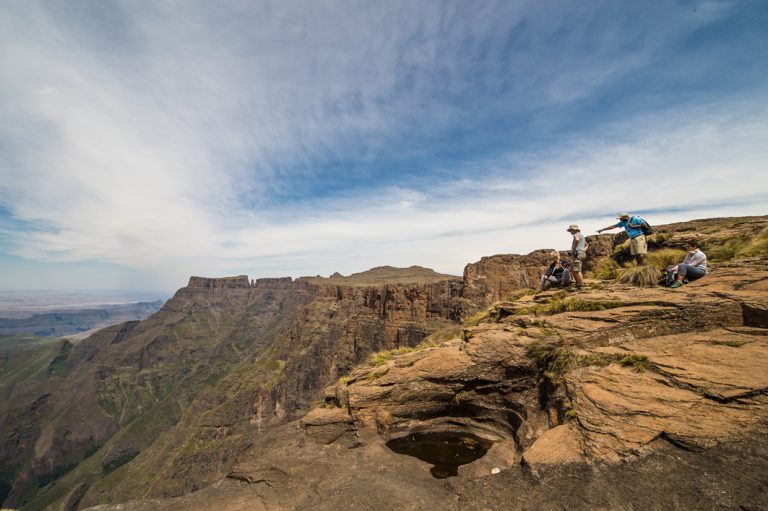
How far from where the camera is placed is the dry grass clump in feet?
42.0

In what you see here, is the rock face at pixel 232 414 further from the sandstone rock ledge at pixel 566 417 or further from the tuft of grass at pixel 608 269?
the sandstone rock ledge at pixel 566 417

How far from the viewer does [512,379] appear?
1098 cm

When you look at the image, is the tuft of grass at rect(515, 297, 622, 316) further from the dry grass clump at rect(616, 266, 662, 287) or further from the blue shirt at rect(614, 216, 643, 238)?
the blue shirt at rect(614, 216, 643, 238)

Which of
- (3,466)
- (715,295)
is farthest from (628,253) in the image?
(3,466)

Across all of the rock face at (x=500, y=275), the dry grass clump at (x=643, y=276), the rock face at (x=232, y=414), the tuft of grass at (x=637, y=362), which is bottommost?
the rock face at (x=232, y=414)

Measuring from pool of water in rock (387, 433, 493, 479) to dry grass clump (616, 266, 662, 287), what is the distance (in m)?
9.13

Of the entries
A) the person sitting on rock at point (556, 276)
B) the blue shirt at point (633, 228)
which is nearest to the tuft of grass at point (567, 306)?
the person sitting on rock at point (556, 276)

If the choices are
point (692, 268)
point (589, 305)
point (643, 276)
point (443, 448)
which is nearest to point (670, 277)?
point (692, 268)

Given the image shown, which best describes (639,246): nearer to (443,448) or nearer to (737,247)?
(737,247)

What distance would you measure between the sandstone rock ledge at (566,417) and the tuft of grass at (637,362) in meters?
0.03

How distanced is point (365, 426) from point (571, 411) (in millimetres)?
6517

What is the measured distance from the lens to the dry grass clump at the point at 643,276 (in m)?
12.8

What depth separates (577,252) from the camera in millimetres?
15414

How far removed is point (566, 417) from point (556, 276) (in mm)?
9916
